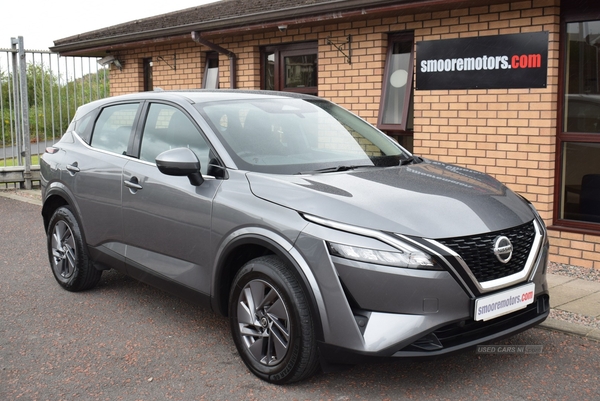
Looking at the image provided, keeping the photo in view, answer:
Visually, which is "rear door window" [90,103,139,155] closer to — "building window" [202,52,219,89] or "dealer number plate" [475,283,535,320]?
"dealer number plate" [475,283,535,320]

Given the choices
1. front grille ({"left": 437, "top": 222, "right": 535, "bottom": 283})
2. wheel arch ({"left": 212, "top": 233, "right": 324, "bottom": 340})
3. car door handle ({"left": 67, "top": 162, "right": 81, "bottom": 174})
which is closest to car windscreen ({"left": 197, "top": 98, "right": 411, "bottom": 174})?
wheel arch ({"left": 212, "top": 233, "right": 324, "bottom": 340})

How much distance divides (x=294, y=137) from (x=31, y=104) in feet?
37.1

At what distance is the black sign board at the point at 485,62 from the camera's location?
6.89 meters

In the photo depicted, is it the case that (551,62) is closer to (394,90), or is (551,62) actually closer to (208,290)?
(394,90)

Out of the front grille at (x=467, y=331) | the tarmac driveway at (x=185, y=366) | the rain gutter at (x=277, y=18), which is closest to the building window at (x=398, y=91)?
A: the rain gutter at (x=277, y=18)

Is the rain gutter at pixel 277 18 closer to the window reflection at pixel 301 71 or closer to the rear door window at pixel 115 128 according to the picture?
the window reflection at pixel 301 71

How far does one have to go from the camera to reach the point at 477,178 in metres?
4.53

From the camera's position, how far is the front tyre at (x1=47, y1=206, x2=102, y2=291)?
588cm

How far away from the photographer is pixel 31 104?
1445cm

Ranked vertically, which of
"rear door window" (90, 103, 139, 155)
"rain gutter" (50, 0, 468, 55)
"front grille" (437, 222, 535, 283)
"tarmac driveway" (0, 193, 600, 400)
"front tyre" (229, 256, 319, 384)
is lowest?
"tarmac driveway" (0, 193, 600, 400)

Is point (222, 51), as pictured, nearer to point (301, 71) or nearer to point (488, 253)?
point (301, 71)

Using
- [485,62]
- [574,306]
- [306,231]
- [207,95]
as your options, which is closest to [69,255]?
[207,95]

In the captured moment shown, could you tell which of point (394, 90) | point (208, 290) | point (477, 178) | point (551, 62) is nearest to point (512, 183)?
point (551, 62)

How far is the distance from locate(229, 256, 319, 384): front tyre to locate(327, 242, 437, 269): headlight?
41 cm
